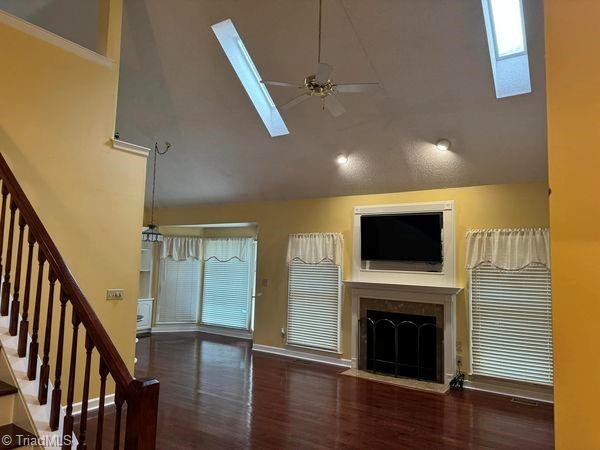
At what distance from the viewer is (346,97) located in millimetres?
4938

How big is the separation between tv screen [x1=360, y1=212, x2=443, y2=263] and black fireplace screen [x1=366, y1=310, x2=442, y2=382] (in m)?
0.85

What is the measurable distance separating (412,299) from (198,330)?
5344 millimetres

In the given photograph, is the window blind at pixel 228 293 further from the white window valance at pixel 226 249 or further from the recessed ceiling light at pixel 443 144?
the recessed ceiling light at pixel 443 144

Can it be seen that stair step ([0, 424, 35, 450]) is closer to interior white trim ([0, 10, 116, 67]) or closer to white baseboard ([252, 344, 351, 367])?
interior white trim ([0, 10, 116, 67])

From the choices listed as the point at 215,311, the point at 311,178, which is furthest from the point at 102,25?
the point at 215,311

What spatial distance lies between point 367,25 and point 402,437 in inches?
160

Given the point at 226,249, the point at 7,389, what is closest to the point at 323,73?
the point at 7,389

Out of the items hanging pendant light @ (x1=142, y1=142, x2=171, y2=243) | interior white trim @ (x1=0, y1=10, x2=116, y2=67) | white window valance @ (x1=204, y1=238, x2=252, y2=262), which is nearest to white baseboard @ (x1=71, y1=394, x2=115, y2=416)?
hanging pendant light @ (x1=142, y1=142, x2=171, y2=243)

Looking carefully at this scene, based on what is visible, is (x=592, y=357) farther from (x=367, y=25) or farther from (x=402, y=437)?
(x=367, y=25)

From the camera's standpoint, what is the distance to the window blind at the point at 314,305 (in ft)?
21.7

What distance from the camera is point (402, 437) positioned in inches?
150

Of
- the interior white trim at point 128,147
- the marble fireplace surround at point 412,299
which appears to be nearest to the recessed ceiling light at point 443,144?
the marble fireplace surround at point 412,299

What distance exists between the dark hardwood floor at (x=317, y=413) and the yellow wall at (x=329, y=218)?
994mm

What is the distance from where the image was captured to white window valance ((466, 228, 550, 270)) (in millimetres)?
5027
